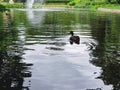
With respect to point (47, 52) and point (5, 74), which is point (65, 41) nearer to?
point (47, 52)

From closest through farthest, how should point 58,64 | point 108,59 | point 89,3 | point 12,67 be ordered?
point 12,67 → point 58,64 → point 108,59 → point 89,3

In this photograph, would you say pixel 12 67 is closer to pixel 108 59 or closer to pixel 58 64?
pixel 58 64

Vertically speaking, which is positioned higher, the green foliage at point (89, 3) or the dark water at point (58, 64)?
the dark water at point (58, 64)

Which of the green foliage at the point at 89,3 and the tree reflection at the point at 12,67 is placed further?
the green foliage at the point at 89,3

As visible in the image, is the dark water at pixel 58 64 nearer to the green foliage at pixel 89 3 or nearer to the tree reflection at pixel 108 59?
the tree reflection at pixel 108 59

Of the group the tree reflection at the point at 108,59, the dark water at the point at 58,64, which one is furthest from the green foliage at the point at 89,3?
the dark water at the point at 58,64

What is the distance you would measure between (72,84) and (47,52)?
8544mm

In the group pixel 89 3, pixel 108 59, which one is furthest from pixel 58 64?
pixel 89 3

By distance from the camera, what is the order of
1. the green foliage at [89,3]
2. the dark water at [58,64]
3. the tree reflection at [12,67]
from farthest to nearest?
1. the green foliage at [89,3]
2. the dark water at [58,64]
3. the tree reflection at [12,67]

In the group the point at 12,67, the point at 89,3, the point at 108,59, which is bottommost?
the point at 89,3

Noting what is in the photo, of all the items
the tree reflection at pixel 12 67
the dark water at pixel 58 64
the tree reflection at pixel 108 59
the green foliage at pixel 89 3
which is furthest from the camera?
the green foliage at pixel 89 3

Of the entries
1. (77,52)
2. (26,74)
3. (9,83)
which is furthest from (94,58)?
(9,83)

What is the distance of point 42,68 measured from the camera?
1836 cm

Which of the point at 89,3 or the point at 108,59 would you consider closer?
the point at 108,59
